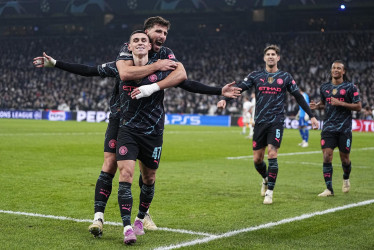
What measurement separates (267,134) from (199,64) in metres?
45.0

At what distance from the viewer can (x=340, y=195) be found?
10523 millimetres

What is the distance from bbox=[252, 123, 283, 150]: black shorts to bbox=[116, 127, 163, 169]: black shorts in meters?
3.50

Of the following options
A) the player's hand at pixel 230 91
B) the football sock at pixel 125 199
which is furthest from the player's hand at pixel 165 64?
the football sock at pixel 125 199

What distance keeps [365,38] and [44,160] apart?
128ft

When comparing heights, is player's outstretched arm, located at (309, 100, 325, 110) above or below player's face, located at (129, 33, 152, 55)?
below

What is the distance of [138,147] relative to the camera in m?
6.57

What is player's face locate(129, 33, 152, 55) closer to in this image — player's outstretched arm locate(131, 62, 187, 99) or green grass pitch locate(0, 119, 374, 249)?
player's outstretched arm locate(131, 62, 187, 99)

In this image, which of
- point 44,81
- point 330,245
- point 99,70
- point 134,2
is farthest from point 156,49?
point 44,81

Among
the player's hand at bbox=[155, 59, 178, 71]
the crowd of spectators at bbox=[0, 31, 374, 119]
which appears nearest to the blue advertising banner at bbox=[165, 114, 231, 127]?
the crowd of spectators at bbox=[0, 31, 374, 119]

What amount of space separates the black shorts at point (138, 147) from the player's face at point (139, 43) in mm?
860

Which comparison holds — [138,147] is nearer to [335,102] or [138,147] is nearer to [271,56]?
[271,56]

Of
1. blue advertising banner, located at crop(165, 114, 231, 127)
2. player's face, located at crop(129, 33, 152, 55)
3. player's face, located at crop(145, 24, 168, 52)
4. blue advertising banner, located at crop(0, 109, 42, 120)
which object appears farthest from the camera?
blue advertising banner, located at crop(0, 109, 42, 120)

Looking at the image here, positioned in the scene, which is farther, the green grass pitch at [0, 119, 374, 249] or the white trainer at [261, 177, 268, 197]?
the white trainer at [261, 177, 268, 197]

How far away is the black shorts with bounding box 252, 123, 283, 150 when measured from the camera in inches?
Result: 384
